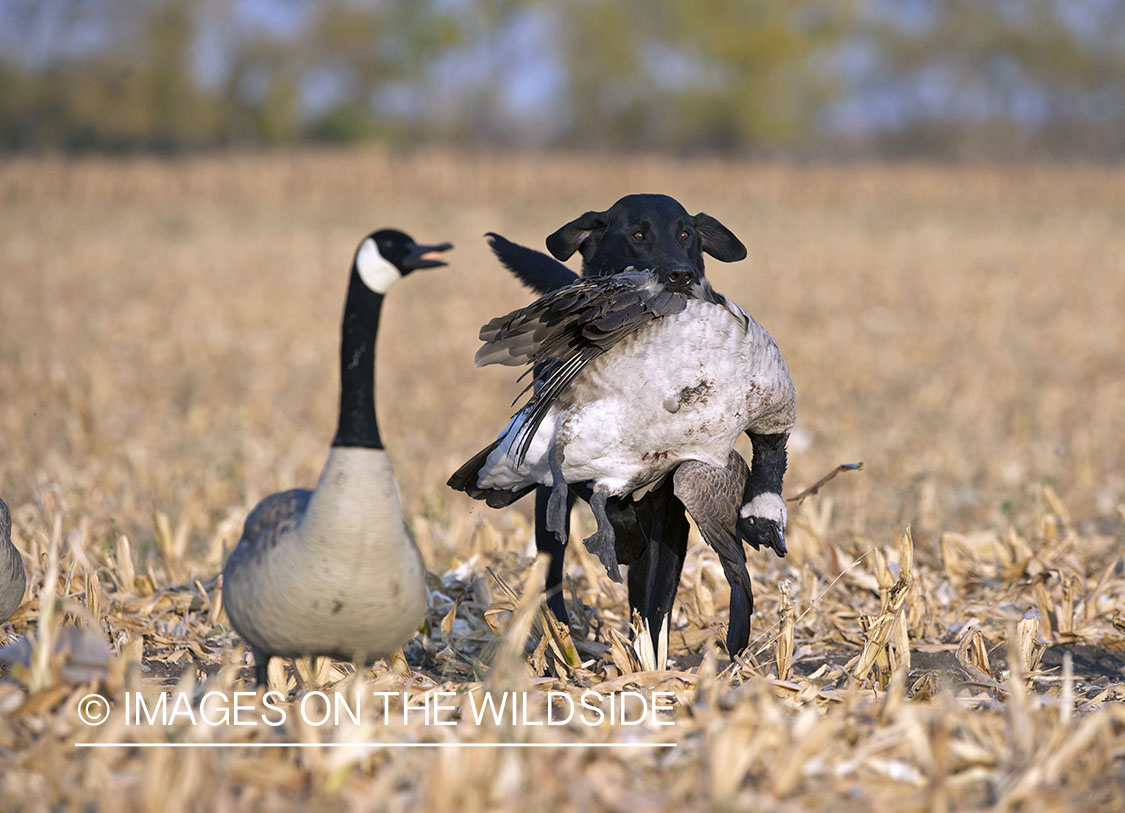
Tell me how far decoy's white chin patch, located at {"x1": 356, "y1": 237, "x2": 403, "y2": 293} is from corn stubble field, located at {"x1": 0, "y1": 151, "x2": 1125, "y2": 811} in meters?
0.97

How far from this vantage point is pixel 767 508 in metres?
3.92

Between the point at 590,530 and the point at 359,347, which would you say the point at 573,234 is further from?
the point at 590,530

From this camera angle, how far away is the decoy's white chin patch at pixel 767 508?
12.8ft

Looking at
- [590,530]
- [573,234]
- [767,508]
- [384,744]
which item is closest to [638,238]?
[573,234]

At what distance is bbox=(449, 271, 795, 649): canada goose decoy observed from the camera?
11.6 feet

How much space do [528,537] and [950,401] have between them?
5728 millimetres

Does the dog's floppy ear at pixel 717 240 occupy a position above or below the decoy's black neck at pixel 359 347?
above

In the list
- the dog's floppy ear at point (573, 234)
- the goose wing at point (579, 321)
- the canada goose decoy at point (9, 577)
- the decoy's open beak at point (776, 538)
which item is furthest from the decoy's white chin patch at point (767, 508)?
the canada goose decoy at point (9, 577)

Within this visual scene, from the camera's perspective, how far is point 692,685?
3.64 meters

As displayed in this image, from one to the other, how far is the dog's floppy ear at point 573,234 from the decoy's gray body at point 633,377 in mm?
407

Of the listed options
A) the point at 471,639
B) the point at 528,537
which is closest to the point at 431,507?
the point at 528,537

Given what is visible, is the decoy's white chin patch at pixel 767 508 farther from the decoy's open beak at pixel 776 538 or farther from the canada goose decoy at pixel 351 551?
the canada goose decoy at pixel 351 551

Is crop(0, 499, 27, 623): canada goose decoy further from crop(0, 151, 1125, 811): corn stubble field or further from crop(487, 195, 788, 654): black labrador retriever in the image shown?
crop(487, 195, 788, 654): black labrador retriever

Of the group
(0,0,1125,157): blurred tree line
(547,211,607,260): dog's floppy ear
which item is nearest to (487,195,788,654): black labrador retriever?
(547,211,607,260): dog's floppy ear
